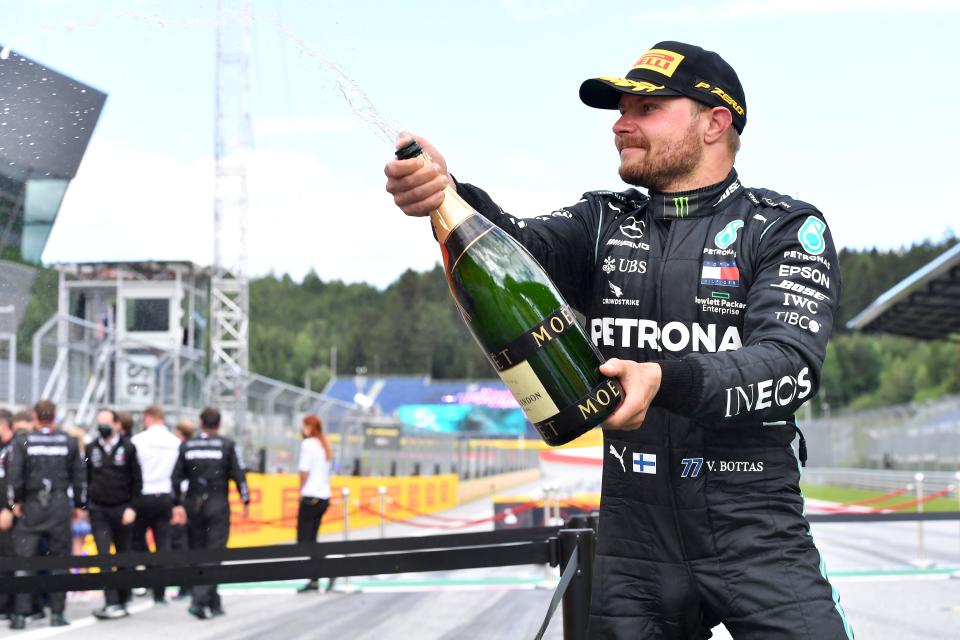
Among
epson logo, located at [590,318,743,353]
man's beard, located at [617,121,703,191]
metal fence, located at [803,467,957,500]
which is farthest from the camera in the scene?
metal fence, located at [803,467,957,500]

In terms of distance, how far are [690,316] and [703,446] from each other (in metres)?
0.27

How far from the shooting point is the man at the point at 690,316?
7.47ft

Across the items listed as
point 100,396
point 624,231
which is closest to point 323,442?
point 100,396

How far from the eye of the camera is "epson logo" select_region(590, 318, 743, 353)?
7.87 feet

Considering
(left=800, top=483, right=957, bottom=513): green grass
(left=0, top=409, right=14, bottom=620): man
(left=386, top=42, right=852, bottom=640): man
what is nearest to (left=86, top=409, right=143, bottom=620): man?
(left=0, top=409, right=14, bottom=620): man

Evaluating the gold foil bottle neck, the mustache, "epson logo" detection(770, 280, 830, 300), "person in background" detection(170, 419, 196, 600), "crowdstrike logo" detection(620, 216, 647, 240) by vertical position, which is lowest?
"person in background" detection(170, 419, 196, 600)

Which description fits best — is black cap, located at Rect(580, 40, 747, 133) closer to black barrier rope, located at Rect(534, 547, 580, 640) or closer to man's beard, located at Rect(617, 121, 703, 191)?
man's beard, located at Rect(617, 121, 703, 191)

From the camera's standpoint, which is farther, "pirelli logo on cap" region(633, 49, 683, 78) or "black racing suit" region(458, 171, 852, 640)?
"pirelli logo on cap" region(633, 49, 683, 78)

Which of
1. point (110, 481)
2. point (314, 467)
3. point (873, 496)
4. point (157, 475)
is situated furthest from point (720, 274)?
point (873, 496)

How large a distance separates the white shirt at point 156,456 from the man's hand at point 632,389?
30.1 ft

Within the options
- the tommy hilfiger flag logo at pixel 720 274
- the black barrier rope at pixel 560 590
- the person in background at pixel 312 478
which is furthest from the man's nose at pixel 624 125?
the person in background at pixel 312 478

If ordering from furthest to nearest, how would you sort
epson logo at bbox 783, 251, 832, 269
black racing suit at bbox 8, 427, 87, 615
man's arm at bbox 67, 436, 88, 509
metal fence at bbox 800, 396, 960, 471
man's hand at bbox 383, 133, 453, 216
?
1. metal fence at bbox 800, 396, 960, 471
2. man's arm at bbox 67, 436, 88, 509
3. black racing suit at bbox 8, 427, 87, 615
4. epson logo at bbox 783, 251, 832, 269
5. man's hand at bbox 383, 133, 453, 216

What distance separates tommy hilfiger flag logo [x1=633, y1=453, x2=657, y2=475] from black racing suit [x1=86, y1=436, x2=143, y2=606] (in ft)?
27.4

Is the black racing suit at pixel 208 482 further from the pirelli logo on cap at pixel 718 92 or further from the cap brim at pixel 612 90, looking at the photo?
the pirelli logo on cap at pixel 718 92
